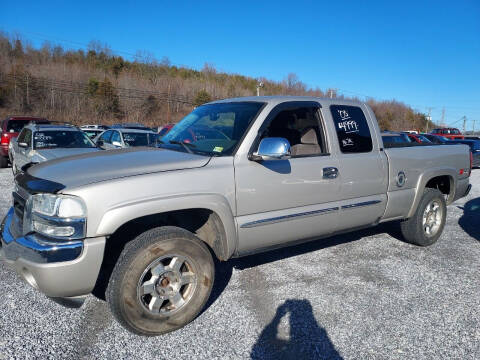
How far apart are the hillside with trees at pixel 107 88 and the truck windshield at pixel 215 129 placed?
5037cm

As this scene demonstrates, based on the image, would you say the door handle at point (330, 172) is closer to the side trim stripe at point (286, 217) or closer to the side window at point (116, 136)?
the side trim stripe at point (286, 217)

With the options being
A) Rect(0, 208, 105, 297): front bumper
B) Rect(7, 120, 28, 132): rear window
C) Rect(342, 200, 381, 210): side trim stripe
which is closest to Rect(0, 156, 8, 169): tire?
Rect(7, 120, 28, 132): rear window

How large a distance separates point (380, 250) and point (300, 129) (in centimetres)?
218

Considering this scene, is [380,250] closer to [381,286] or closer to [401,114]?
[381,286]

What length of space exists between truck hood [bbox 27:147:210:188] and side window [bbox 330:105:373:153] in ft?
5.46

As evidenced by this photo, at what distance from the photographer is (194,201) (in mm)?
2805

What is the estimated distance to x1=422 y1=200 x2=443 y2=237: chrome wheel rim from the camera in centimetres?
491

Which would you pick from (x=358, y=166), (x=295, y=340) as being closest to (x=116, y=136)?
(x=358, y=166)

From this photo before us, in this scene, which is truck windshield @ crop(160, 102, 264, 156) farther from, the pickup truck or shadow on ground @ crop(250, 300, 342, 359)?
shadow on ground @ crop(250, 300, 342, 359)

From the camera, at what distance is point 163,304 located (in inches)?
114

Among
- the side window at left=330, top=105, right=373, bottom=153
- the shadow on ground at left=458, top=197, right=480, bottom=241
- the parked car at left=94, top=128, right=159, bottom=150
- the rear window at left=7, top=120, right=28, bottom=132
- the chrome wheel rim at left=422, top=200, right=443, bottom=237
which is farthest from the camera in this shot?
the rear window at left=7, top=120, right=28, bottom=132

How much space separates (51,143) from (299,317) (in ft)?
24.4

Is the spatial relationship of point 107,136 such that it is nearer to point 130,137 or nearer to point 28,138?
point 130,137

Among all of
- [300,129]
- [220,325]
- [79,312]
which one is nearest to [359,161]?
[300,129]
